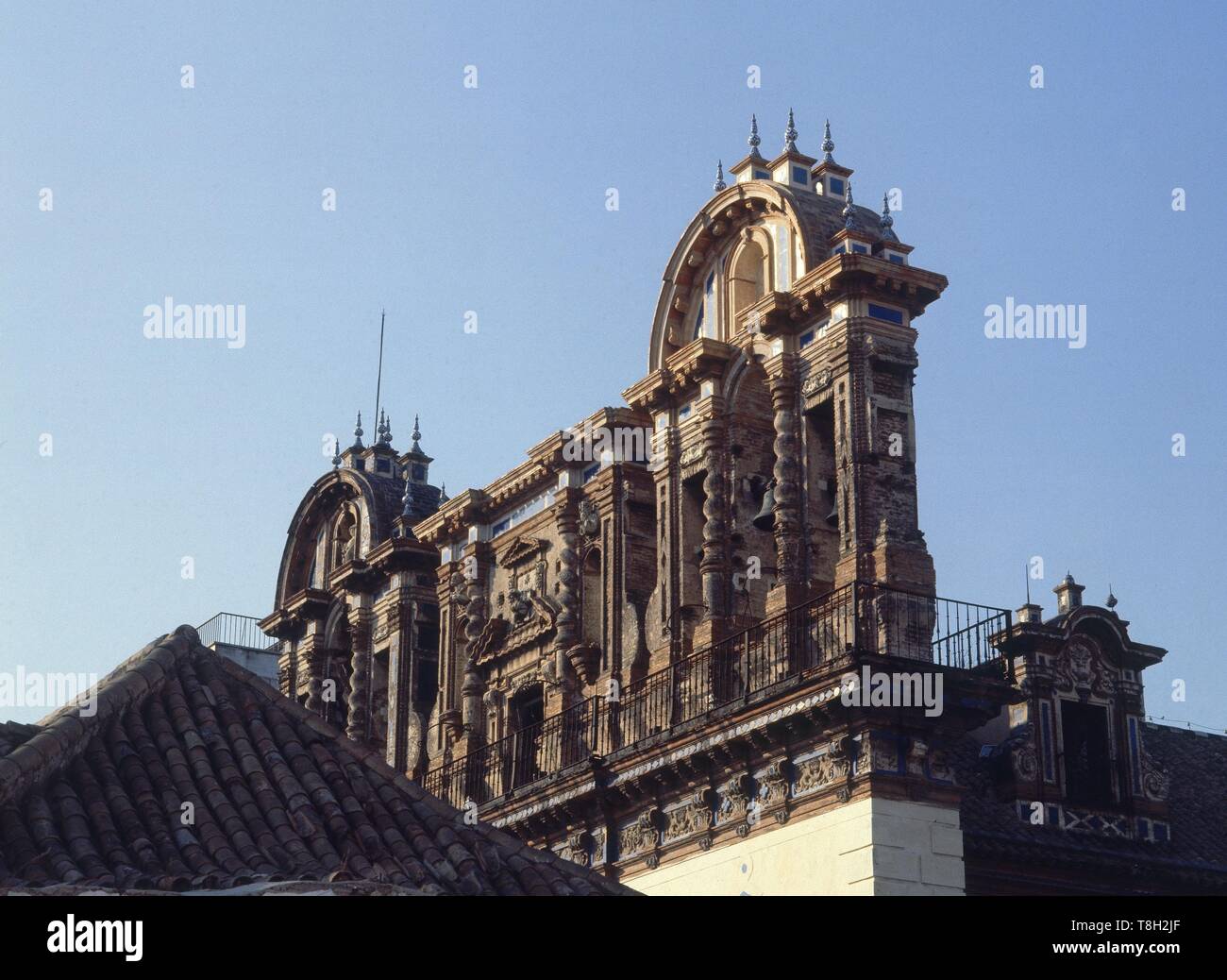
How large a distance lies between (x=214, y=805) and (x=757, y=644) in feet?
36.1

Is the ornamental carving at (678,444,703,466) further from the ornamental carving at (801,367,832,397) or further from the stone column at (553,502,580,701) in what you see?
the stone column at (553,502,580,701)


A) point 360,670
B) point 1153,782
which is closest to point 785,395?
point 1153,782

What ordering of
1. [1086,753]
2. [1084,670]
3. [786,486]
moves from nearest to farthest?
1. [786,486]
2. [1086,753]
3. [1084,670]

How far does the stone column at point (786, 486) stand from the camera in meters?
25.8

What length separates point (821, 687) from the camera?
23.9 metres

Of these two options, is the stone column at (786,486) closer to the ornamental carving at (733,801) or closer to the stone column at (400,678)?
the ornamental carving at (733,801)

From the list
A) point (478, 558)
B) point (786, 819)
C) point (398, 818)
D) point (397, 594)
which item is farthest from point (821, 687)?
point (397, 594)

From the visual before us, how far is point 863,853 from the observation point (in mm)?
23078

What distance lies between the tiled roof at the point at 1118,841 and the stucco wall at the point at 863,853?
185 inches

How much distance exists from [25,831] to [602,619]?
15.5m

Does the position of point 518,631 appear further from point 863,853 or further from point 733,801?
point 863,853

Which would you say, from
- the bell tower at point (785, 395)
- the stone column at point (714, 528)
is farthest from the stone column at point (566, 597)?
the stone column at point (714, 528)
